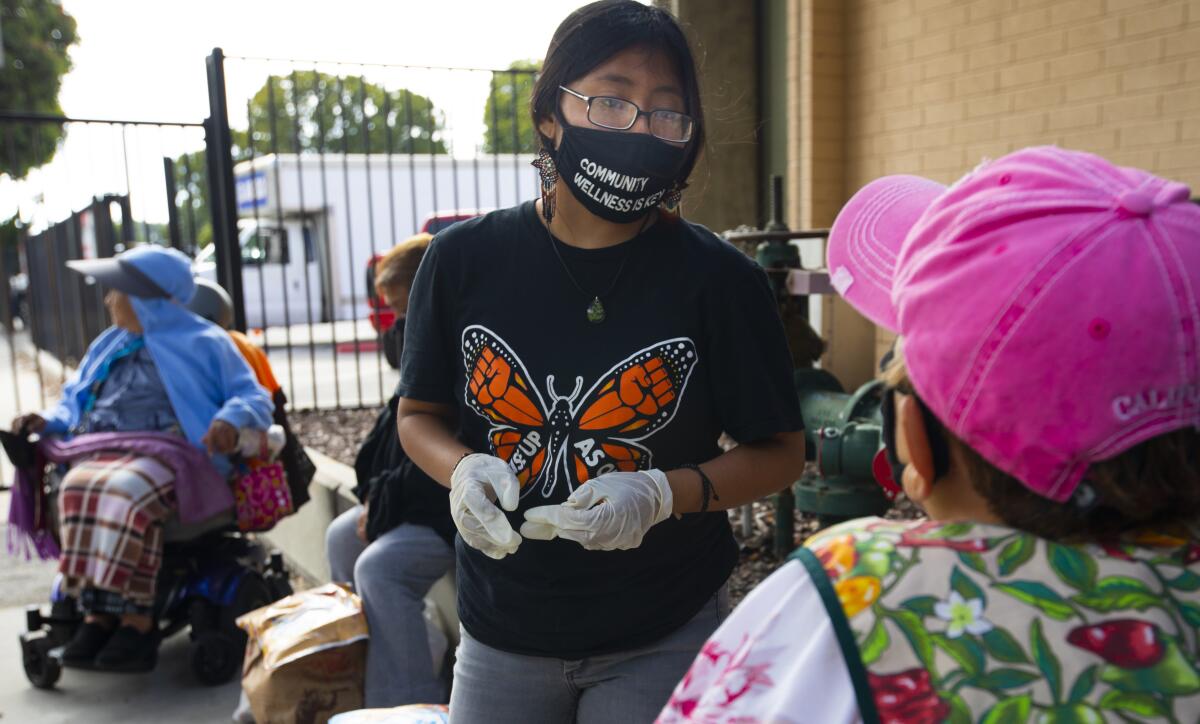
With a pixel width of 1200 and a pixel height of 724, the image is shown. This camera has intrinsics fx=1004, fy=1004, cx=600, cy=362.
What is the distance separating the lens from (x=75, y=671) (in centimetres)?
434

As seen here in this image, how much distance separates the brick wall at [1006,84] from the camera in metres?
4.26

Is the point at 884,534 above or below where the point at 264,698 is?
above

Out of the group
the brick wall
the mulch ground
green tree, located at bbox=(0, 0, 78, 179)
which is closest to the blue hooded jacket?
the mulch ground

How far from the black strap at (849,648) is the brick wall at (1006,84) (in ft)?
13.3

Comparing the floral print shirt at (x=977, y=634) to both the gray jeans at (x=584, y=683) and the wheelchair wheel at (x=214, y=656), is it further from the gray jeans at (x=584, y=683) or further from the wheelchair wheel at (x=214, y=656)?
the wheelchair wheel at (x=214, y=656)

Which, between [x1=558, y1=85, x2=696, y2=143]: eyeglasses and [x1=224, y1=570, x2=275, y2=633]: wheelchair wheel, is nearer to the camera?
[x1=558, y1=85, x2=696, y2=143]: eyeglasses

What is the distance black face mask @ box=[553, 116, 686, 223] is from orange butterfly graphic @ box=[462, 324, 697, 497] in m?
0.30

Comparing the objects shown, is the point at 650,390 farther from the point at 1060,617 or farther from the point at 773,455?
the point at 1060,617

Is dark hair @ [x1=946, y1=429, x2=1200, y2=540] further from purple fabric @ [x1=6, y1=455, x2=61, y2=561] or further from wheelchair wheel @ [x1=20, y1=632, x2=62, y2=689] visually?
purple fabric @ [x1=6, y1=455, x2=61, y2=561]

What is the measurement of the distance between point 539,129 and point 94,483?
286 cm

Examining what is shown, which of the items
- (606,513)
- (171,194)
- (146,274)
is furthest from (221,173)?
(606,513)

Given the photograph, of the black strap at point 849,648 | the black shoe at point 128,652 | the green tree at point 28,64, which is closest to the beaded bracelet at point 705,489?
the black strap at point 849,648

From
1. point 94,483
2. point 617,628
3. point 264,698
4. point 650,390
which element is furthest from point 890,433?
point 94,483

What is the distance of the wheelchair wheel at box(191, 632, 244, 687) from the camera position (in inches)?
159
